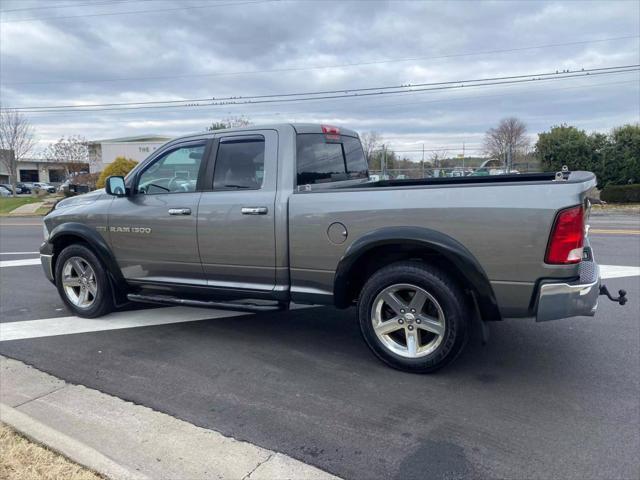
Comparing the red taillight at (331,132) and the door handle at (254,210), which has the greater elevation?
the red taillight at (331,132)

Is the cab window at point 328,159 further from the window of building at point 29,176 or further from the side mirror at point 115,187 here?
the window of building at point 29,176

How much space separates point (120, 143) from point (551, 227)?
208ft

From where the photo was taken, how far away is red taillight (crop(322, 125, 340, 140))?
183 inches

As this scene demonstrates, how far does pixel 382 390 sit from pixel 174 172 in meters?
2.91

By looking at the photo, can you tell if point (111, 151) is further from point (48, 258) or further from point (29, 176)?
point (48, 258)

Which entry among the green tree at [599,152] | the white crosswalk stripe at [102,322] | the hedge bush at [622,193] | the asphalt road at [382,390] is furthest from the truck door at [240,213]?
the green tree at [599,152]

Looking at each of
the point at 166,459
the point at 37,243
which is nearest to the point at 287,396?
the point at 166,459

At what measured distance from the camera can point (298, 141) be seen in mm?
4289

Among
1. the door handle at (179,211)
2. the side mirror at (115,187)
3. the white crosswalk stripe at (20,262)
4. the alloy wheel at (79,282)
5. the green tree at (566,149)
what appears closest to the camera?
the door handle at (179,211)

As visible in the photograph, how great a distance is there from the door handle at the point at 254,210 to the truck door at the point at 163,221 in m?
0.57

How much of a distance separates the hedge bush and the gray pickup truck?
20650mm

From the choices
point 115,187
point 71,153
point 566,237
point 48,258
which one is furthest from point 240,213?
point 71,153

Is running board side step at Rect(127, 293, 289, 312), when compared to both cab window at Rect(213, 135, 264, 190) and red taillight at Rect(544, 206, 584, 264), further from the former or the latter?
red taillight at Rect(544, 206, 584, 264)

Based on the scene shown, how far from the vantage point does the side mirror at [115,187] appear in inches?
192
